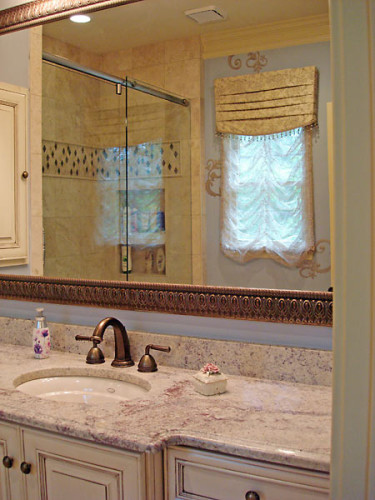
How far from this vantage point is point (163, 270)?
1.77 m

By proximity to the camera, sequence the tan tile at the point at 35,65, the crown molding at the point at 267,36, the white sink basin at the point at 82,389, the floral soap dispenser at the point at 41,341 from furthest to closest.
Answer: the tan tile at the point at 35,65 < the floral soap dispenser at the point at 41,341 < the white sink basin at the point at 82,389 < the crown molding at the point at 267,36

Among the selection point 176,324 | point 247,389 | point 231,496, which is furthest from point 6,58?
point 231,496

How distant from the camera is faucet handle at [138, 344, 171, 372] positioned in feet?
5.47

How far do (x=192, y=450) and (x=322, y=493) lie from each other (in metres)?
0.28

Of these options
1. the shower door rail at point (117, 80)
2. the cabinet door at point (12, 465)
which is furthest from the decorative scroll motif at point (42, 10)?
the cabinet door at point (12, 465)

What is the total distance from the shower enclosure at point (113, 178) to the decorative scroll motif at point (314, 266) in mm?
354

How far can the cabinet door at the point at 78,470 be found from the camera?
1224 millimetres

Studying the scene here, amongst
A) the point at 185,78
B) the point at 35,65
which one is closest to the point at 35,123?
the point at 35,65

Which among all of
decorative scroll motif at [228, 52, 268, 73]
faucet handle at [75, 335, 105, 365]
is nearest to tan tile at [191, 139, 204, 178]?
decorative scroll motif at [228, 52, 268, 73]

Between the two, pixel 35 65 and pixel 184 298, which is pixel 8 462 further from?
pixel 35 65

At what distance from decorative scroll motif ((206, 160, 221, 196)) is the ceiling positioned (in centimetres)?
40

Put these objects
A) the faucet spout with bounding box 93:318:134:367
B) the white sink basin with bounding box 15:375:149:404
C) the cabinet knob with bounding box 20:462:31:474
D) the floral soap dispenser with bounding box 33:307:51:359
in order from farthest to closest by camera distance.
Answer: the floral soap dispenser with bounding box 33:307:51:359, the faucet spout with bounding box 93:318:134:367, the white sink basin with bounding box 15:375:149:404, the cabinet knob with bounding box 20:462:31:474

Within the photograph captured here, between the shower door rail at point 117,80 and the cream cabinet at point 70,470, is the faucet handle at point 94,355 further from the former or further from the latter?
the shower door rail at point 117,80

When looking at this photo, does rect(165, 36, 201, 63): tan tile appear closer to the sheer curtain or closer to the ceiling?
the ceiling
